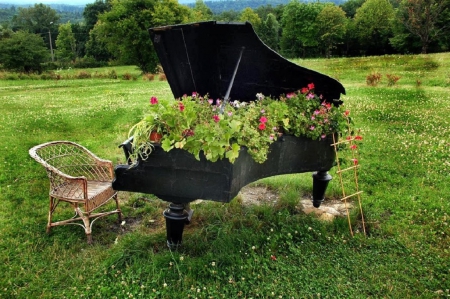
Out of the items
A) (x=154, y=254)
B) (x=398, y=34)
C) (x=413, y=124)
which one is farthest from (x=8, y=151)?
(x=398, y=34)

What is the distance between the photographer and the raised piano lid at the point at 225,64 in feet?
12.8

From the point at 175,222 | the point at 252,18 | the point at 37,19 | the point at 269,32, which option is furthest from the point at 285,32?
the point at 175,222

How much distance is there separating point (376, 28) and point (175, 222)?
202 feet

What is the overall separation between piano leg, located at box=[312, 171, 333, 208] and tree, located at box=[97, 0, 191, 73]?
4159 centimetres

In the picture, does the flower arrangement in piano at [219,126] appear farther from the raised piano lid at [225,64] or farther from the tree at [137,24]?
the tree at [137,24]

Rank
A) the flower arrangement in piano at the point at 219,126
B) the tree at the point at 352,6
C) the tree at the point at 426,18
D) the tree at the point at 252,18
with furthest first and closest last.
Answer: the tree at the point at 352,6 < the tree at the point at 252,18 < the tree at the point at 426,18 < the flower arrangement in piano at the point at 219,126

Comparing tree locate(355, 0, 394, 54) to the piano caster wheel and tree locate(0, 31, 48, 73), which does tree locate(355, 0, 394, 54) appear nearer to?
tree locate(0, 31, 48, 73)

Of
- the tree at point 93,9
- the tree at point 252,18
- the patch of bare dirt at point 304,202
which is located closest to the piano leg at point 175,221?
the patch of bare dirt at point 304,202

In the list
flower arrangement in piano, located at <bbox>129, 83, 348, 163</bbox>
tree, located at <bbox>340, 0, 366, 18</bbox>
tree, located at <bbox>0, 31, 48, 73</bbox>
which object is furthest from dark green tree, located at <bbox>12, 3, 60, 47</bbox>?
flower arrangement in piano, located at <bbox>129, 83, 348, 163</bbox>

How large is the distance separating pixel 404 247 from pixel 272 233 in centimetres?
177

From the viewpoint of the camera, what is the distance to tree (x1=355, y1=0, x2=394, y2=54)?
2226 inches

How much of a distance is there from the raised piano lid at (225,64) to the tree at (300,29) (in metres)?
61.4

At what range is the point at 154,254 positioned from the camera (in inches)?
188

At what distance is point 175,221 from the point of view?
440 cm
